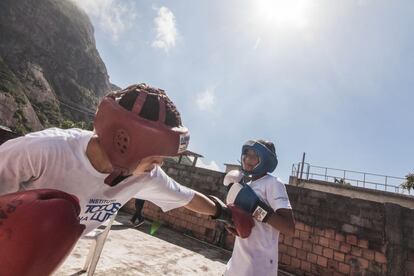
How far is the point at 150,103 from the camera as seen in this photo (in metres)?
1.11

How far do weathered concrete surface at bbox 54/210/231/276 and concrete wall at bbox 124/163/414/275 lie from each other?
1029 mm

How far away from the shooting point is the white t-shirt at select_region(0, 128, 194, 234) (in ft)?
3.38

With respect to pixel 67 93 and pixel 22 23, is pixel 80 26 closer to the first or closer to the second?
pixel 22 23

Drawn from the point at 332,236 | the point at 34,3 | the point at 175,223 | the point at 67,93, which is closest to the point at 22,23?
the point at 34,3

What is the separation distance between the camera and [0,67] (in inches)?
1473

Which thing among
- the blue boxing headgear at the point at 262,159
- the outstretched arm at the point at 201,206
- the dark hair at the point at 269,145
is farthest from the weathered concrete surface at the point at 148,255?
the dark hair at the point at 269,145

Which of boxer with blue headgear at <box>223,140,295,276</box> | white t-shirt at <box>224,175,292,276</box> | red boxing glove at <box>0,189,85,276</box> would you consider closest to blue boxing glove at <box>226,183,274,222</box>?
boxer with blue headgear at <box>223,140,295,276</box>

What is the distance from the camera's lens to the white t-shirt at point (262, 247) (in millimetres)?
1979

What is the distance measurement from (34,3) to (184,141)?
64.2 metres

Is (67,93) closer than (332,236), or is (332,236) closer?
(332,236)

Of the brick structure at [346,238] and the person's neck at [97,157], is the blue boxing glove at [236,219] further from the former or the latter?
the brick structure at [346,238]

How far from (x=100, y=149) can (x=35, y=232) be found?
1.70 ft

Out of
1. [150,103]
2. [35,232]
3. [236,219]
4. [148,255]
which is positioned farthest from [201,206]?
[148,255]

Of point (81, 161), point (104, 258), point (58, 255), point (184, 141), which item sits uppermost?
point (184, 141)
